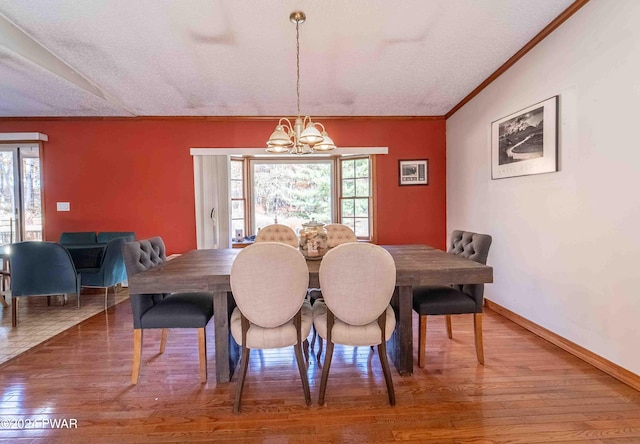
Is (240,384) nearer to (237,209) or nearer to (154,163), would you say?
(154,163)

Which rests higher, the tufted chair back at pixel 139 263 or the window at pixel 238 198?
the window at pixel 238 198

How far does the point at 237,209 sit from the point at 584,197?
5.24 meters

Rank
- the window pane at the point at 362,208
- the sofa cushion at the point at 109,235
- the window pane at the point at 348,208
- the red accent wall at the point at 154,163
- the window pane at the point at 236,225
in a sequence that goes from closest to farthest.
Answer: the sofa cushion at the point at 109,235 < the red accent wall at the point at 154,163 < the window pane at the point at 362,208 < the window pane at the point at 348,208 < the window pane at the point at 236,225

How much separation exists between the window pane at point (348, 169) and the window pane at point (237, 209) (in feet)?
6.85

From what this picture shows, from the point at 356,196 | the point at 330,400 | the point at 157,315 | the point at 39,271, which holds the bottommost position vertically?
the point at 330,400

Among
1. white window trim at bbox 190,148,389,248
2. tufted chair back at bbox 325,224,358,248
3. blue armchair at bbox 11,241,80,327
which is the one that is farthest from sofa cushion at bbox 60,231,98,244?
tufted chair back at bbox 325,224,358,248

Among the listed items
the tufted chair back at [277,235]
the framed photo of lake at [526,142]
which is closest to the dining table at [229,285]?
the tufted chair back at [277,235]

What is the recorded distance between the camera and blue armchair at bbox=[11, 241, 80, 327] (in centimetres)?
308

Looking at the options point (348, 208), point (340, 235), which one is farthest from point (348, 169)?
point (340, 235)

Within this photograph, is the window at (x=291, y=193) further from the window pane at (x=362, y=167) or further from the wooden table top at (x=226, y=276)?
the wooden table top at (x=226, y=276)

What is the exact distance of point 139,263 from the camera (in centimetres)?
215

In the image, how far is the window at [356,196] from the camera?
5.55 m

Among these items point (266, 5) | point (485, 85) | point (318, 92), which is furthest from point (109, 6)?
point (485, 85)

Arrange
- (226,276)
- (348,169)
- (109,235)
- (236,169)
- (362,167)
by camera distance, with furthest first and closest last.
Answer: (236,169), (348,169), (362,167), (109,235), (226,276)
